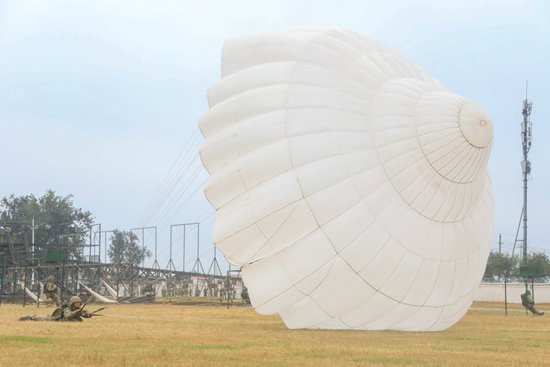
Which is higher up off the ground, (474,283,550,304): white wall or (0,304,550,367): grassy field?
(0,304,550,367): grassy field

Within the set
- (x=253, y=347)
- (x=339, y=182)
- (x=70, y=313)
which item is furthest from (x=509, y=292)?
(x=253, y=347)

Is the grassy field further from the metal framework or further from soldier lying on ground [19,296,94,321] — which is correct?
the metal framework

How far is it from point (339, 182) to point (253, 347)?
645 centimetres

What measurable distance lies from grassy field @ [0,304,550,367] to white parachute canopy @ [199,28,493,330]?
4.28ft

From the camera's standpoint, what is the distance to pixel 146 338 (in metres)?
22.0

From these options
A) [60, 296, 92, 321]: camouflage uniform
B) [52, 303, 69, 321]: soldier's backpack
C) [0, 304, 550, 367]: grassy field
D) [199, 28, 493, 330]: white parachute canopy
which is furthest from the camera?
[52, 303, 69, 321]: soldier's backpack

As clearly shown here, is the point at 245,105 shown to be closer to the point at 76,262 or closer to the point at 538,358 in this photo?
the point at 538,358

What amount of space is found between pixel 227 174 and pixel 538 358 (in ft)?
34.6

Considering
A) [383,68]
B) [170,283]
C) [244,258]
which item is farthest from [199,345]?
[170,283]

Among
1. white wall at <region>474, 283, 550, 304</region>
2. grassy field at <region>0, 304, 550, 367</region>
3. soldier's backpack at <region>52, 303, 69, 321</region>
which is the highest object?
grassy field at <region>0, 304, 550, 367</region>

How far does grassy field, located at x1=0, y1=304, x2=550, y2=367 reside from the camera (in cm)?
1644

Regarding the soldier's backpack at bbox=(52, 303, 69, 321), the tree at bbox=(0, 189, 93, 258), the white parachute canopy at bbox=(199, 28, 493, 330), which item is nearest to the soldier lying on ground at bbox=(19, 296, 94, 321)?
the soldier's backpack at bbox=(52, 303, 69, 321)

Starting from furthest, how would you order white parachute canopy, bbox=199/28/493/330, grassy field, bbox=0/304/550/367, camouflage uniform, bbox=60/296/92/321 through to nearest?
1. camouflage uniform, bbox=60/296/92/321
2. white parachute canopy, bbox=199/28/493/330
3. grassy field, bbox=0/304/550/367

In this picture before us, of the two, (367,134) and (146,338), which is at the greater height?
(367,134)
